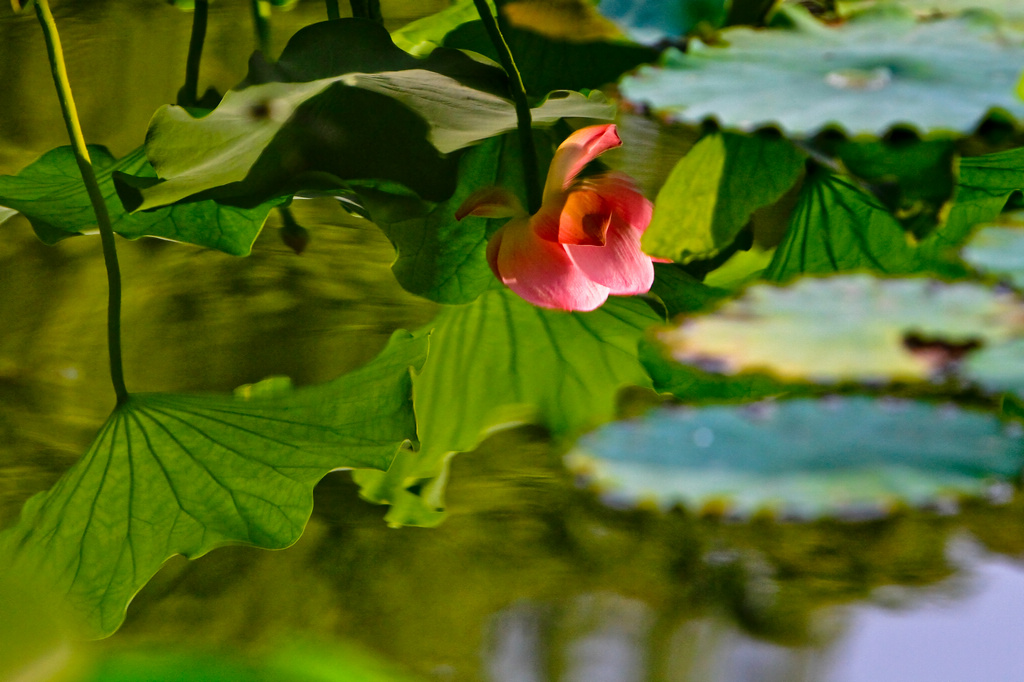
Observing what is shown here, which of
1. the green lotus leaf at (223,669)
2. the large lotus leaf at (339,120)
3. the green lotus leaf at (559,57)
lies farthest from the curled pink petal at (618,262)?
the green lotus leaf at (223,669)

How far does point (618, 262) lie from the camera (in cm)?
43

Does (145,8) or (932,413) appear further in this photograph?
(145,8)

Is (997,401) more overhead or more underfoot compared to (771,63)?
more underfoot

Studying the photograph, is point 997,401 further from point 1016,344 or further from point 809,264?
point 809,264

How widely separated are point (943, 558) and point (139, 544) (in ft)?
1.06

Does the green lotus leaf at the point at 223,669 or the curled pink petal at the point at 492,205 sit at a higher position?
the green lotus leaf at the point at 223,669

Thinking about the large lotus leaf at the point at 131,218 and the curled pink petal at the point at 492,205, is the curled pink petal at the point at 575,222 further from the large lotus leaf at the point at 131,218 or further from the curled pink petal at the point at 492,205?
the large lotus leaf at the point at 131,218

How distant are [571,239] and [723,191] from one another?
0.15 metres

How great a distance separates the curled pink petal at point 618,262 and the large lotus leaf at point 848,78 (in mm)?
74

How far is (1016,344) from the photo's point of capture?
0.30 meters

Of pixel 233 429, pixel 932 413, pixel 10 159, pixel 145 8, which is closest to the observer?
pixel 932 413

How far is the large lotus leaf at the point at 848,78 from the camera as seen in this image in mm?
354

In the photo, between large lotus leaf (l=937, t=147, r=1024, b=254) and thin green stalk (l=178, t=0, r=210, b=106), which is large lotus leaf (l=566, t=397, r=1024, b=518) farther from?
thin green stalk (l=178, t=0, r=210, b=106)

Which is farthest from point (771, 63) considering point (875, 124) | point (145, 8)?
point (145, 8)
